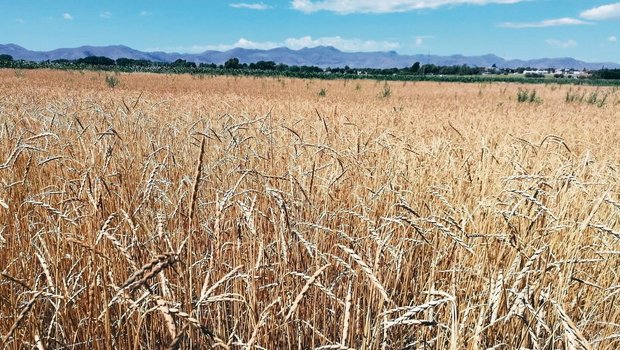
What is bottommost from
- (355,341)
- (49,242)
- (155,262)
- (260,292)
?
(355,341)

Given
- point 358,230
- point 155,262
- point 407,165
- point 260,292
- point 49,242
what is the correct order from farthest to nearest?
point 407,165, point 358,230, point 49,242, point 260,292, point 155,262

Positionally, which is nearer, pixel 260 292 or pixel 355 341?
pixel 355 341

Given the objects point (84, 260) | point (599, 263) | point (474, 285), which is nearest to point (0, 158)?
point (84, 260)

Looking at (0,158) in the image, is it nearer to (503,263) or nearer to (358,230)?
(358,230)

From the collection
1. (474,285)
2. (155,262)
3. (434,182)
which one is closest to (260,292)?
(474,285)

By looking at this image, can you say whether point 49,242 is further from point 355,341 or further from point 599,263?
point 599,263

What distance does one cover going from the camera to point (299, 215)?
225 centimetres

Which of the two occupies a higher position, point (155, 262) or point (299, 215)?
point (155, 262)

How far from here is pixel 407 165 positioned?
3.22m

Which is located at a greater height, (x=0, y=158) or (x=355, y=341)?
(x=0, y=158)

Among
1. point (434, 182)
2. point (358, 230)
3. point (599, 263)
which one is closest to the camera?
point (599, 263)

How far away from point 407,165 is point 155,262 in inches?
108

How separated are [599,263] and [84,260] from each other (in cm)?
254

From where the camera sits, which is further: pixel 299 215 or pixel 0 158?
pixel 0 158
